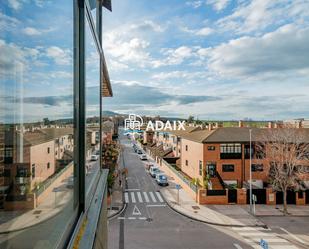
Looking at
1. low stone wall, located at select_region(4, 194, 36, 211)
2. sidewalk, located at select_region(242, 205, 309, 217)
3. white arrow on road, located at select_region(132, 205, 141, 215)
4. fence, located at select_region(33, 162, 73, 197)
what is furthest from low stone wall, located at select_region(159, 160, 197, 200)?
low stone wall, located at select_region(4, 194, 36, 211)

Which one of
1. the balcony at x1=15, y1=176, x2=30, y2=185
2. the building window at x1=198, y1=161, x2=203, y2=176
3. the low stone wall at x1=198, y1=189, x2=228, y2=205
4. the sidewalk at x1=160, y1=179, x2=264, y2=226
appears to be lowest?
the sidewalk at x1=160, y1=179, x2=264, y2=226

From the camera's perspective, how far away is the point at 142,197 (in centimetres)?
1898

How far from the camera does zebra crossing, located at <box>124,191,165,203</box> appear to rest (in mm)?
18141

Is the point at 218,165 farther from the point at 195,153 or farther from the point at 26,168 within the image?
the point at 26,168

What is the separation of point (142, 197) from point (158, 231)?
620 centimetres

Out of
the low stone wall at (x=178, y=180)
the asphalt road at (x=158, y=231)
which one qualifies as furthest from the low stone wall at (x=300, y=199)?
the asphalt road at (x=158, y=231)

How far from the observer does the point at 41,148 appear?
3.67ft

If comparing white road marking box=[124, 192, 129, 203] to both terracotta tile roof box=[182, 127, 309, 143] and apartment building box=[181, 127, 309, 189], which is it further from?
terracotta tile roof box=[182, 127, 309, 143]

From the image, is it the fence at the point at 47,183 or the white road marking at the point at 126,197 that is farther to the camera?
the white road marking at the point at 126,197

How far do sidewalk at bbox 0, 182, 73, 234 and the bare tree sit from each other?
17390 mm

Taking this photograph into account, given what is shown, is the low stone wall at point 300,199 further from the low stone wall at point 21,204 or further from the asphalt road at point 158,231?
the low stone wall at point 21,204

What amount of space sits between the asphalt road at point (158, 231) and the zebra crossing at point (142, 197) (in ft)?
0.24

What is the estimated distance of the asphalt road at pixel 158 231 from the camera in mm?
11422

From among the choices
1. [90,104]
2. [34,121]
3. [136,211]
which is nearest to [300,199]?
→ [136,211]
